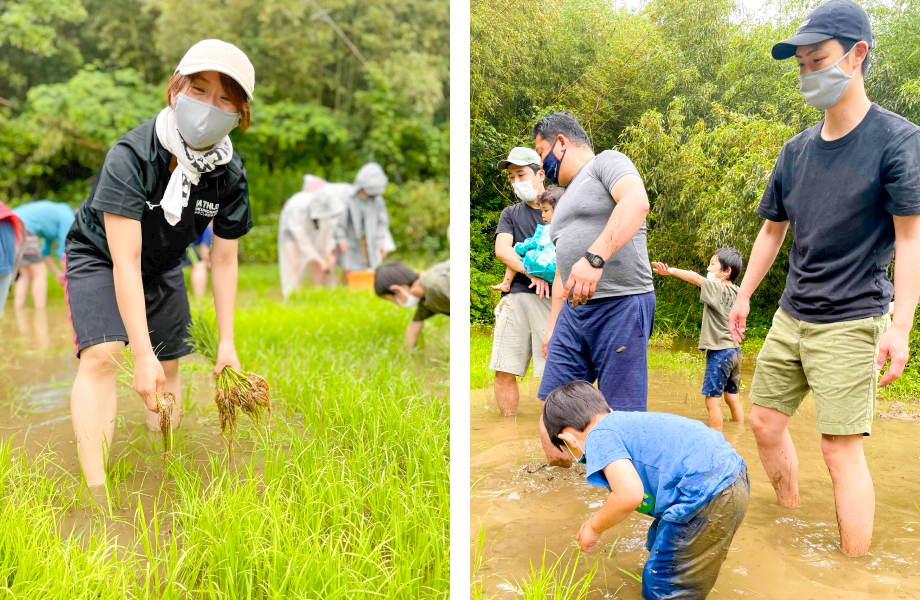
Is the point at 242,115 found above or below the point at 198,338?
above

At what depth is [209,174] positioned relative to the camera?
3084mm

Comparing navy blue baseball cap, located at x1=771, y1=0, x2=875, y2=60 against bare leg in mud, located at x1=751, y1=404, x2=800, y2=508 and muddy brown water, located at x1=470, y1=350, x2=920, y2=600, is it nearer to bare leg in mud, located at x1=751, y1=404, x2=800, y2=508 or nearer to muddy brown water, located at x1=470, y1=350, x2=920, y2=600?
muddy brown water, located at x1=470, y1=350, x2=920, y2=600

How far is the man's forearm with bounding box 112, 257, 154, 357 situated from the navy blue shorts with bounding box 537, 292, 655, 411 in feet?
5.19

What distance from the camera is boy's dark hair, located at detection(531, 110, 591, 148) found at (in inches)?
96.3

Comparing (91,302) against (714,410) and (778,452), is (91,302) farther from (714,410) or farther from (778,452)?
(778,452)

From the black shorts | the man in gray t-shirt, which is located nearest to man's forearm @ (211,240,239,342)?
the black shorts

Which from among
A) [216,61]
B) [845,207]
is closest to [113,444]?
[216,61]

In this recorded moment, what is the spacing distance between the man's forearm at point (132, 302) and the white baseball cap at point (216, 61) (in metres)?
0.78

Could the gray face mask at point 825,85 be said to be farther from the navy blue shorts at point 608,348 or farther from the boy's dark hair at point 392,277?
the boy's dark hair at point 392,277

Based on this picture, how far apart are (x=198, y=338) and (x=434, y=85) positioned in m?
10.3

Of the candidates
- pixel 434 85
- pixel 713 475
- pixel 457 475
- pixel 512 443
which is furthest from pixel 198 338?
pixel 434 85

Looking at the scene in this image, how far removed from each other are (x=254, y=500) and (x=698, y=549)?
60.4 inches

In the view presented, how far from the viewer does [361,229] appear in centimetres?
935

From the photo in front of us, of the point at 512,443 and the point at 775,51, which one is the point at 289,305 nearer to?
the point at 512,443
